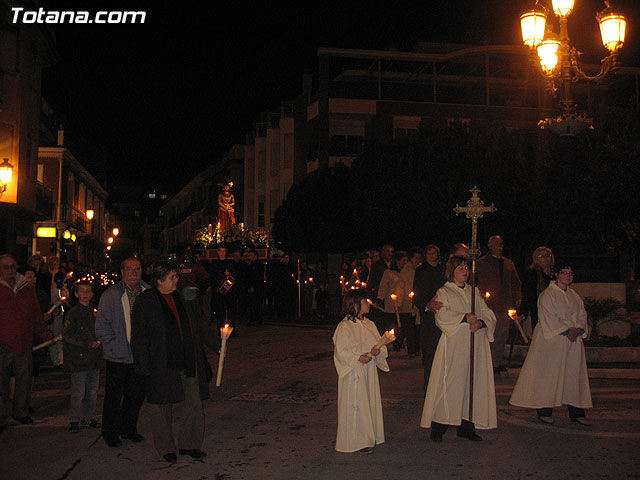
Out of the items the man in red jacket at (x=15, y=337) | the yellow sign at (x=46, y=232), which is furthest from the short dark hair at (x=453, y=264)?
the yellow sign at (x=46, y=232)

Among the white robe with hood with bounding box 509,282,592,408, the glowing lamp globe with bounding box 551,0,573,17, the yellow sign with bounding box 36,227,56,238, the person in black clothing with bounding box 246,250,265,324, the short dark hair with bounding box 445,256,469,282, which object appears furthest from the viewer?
the yellow sign with bounding box 36,227,56,238

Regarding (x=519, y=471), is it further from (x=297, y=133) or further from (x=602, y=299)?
(x=297, y=133)

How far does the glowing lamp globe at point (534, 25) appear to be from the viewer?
1283cm

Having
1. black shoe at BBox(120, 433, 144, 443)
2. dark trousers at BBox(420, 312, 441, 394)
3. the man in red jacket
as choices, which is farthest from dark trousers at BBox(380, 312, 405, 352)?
the man in red jacket

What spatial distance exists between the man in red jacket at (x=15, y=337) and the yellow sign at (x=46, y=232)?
2742 centimetres

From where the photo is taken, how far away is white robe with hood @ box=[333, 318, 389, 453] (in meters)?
6.09

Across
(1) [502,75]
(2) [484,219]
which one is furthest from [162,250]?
(2) [484,219]

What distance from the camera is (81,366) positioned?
23.7ft

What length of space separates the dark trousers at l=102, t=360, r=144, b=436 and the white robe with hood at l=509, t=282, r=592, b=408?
3.92 m

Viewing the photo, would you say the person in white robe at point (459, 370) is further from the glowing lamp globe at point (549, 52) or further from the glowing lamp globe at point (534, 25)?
the glowing lamp globe at point (534, 25)

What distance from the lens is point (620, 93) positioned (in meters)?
40.2

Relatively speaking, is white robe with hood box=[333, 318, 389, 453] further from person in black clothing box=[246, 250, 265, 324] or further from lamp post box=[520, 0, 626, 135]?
person in black clothing box=[246, 250, 265, 324]

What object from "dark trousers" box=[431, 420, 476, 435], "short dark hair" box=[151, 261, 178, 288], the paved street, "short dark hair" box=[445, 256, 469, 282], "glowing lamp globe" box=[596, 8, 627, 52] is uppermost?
"glowing lamp globe" box=[596, 8, 627, 52]

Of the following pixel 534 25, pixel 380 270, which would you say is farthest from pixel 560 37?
pixel 380 270
